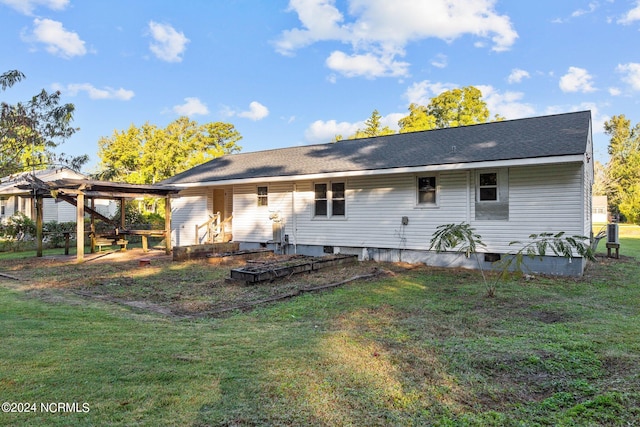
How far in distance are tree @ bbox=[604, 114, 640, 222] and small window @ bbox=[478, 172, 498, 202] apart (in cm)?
3997

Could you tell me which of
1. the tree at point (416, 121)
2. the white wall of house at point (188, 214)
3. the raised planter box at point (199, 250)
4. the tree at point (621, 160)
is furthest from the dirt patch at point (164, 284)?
the tree at point (621, 160)

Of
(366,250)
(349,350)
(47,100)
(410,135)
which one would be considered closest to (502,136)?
(410,135)

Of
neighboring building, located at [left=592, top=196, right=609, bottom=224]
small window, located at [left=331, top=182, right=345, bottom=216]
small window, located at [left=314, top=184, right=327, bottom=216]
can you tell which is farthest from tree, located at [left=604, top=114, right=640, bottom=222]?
small window, located at [left=314, top=184, right=327, bottom=216]

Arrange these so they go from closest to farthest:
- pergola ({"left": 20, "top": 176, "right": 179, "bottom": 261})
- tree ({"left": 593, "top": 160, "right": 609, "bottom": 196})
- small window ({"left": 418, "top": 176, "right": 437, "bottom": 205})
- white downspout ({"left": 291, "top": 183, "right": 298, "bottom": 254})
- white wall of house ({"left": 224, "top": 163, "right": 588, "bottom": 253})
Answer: white wall of house ({"left": 224, "top": 163, "right": 588, "bottom": 253}) < small window ({"left": 418, "top": 176, "right": 437, "bottom": 205}) < pergola ({"left": 20, "top": 176, "right": 179, "bottom": 261}) < white downspout ({"left": 291, "top": 183, "right": 298, "bottom": 254}) < tree ({"left": 593, "top": 160, "right": 609, "bottom": 196})

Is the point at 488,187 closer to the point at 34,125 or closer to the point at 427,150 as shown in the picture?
the point at 427,150

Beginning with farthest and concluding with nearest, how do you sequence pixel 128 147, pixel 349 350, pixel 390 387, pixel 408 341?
pixel 128 147
pixel 408 341
pixel 349 350
pixel 390 387

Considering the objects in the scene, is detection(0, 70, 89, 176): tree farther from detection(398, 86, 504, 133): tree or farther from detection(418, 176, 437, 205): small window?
detection(398, 86, 504, 133): tree

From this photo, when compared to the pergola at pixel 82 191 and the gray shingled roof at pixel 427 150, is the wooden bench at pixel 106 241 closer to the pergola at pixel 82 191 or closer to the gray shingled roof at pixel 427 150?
the pergola at pixel 82 191

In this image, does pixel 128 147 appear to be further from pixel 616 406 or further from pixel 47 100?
→ pixel 616 406

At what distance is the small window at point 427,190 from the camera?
1136 cm

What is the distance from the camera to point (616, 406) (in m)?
2.78

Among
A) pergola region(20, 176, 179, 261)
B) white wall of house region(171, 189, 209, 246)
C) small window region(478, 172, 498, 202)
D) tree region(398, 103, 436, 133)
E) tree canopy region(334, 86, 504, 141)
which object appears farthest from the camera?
tree canopy region(334, 86, 504, 141)

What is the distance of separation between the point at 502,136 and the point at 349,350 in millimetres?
9975

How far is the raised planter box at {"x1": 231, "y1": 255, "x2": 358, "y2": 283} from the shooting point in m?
8.40
